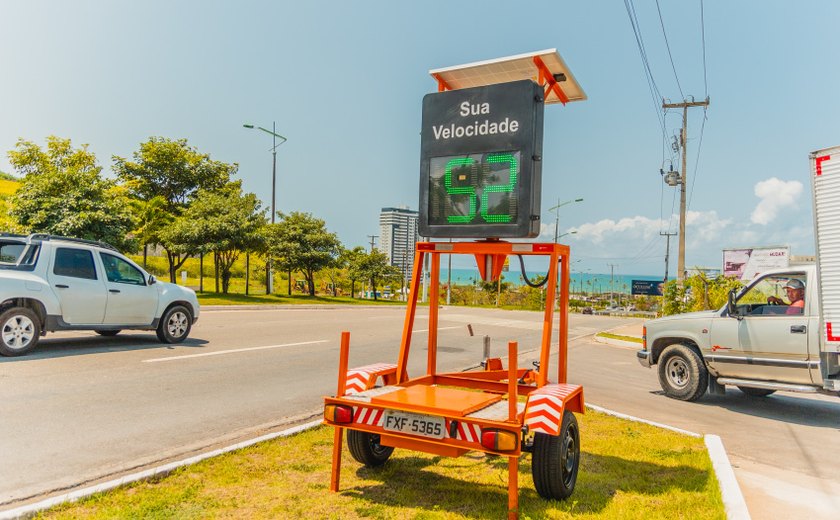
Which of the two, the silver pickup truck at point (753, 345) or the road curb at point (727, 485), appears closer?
the road curb at point (727, 485)

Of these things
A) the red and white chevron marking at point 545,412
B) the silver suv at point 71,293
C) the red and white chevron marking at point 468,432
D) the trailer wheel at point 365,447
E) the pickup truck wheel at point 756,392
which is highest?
the silver suv at point 71,293

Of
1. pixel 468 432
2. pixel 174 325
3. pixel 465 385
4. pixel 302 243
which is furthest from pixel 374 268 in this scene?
pixel 468 432

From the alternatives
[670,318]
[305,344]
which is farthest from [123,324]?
[670,318]

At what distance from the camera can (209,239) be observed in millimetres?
31359

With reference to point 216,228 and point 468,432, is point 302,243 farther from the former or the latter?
point 468,432

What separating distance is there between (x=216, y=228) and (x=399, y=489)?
28.2 meters

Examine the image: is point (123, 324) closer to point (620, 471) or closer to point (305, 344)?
point (305, 344)

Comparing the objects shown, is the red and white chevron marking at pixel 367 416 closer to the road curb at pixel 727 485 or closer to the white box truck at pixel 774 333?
the road curb at pixel 727 485

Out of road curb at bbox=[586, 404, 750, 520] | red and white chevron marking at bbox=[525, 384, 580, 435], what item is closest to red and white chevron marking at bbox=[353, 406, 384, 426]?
red and white chevron marking at bbox=[525, 384, 580, 435]

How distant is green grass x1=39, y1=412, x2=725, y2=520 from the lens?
4.22 m

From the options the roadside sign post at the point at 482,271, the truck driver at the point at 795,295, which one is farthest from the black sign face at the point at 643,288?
the roadside sign post at the point at 482,271

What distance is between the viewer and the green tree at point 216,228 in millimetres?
30828

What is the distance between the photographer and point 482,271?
18.2 feet

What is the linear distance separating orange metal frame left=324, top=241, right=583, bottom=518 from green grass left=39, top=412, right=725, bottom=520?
0.40m
